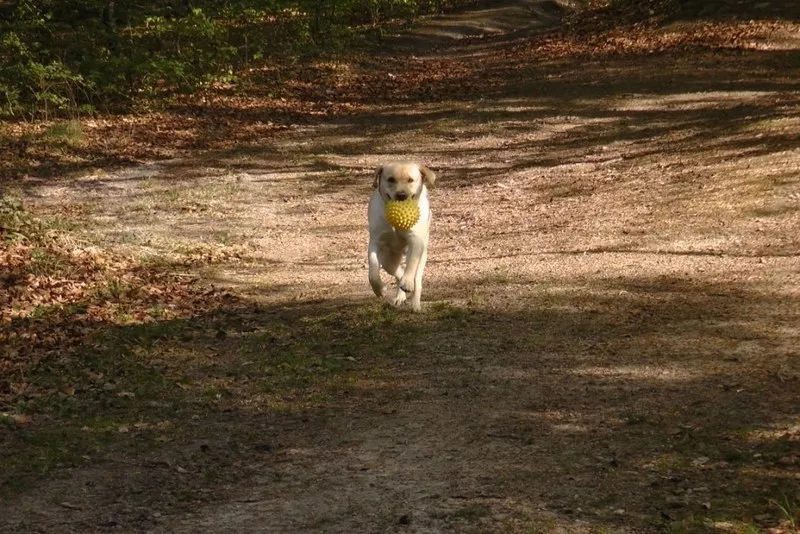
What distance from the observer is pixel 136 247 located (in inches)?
552

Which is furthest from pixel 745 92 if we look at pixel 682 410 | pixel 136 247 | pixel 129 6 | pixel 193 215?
pixel 129 6

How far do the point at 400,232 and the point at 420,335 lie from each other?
927mm

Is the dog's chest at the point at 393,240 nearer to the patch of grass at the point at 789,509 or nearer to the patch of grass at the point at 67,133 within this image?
the patch of grass at the point at 789,509

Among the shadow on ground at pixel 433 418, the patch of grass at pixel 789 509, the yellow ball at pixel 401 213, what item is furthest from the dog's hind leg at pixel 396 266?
the patch of grass at pixel 789 509

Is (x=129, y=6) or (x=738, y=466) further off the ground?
(x=129, y=6)

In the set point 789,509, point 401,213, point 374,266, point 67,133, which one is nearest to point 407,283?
point 374,266

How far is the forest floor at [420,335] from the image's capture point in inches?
250

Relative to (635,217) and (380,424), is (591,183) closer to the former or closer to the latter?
(635,217)

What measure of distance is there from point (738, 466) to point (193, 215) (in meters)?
11.4

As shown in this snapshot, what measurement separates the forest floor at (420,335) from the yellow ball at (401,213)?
1.03m

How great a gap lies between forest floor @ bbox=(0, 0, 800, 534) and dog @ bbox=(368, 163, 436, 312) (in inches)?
17.5

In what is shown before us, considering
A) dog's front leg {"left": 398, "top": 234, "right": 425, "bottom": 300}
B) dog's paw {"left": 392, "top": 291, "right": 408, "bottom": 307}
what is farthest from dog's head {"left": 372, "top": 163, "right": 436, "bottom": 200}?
dog's paw {"left": 392, "top": 291, "right": 408, "bottom": 307}

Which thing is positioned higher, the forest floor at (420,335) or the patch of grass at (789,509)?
the patch of grass at (789,509)

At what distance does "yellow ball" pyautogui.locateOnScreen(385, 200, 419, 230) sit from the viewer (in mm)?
9414
